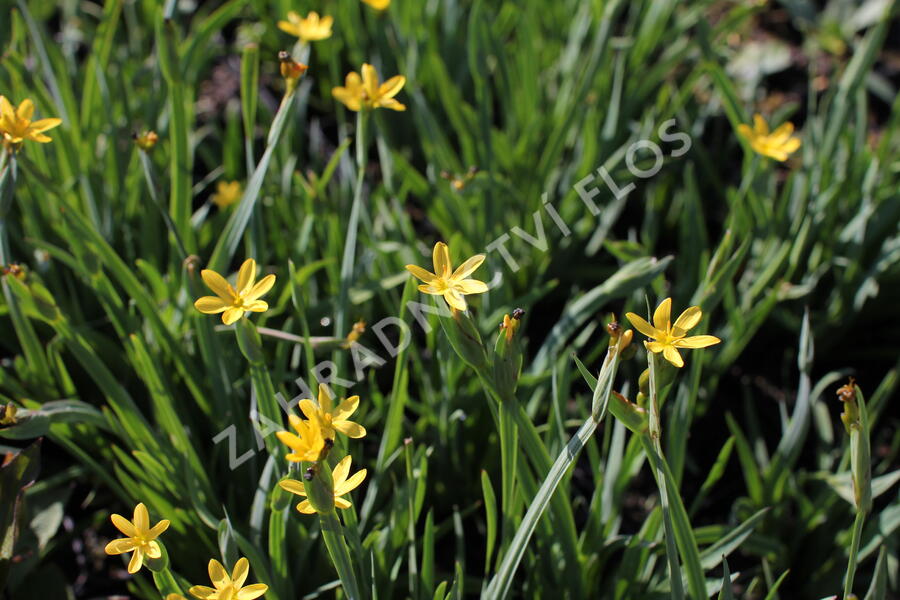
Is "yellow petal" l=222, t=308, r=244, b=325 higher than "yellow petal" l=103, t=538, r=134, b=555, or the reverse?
"yellow petal" l=222, t=308, r=244, b=325

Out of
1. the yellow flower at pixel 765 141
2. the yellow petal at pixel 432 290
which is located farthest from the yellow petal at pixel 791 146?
the yellow petal at pixel 432 290

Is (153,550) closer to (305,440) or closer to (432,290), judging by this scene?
(305,440)

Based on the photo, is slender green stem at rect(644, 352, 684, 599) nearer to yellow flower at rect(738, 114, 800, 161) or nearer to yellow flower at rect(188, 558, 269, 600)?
yellow flower at rect(188, 558, 269, 600)

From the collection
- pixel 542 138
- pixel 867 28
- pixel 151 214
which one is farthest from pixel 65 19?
pixel 867 28

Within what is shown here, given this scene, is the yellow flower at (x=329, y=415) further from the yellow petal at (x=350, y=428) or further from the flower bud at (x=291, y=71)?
the flower bud at (x=291, y=71)

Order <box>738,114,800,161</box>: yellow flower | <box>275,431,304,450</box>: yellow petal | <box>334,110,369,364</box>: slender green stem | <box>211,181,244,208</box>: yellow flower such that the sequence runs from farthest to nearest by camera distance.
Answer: <box>211,181,244,208</box>: yellow flower
<box>738,114,800,161</box>: yellow flower
<box>334,110,369,364</box>: slender green stem
<box>275,431,304,450</box>: yellow petal

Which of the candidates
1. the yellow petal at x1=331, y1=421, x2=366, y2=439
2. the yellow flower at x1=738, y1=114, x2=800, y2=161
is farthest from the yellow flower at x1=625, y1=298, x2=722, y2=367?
the yellow flower at x1=738, y1=114, x2=800, y2=161
